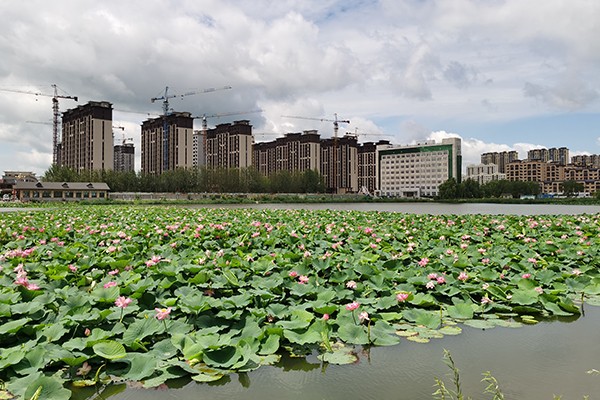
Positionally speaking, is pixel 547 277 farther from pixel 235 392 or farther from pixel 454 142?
pixel 454 142

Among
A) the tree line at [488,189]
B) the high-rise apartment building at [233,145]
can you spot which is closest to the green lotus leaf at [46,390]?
the tree line at [488,189]

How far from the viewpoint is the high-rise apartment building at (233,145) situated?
113 meters

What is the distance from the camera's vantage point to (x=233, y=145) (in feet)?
373

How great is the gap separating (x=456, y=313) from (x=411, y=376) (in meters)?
1.27

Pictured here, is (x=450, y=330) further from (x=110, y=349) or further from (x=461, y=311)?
(x=110, y=349)

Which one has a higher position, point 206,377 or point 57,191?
point 57,191

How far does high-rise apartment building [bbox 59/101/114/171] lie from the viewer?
294ft

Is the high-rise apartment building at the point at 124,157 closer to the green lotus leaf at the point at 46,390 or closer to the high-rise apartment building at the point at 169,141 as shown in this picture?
the high-rise apartment building at the point at 169,141

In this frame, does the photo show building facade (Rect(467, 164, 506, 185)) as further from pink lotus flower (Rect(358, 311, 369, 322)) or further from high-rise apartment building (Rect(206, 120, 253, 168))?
pink lotus flower (Rect(358, 311, 369, 322))

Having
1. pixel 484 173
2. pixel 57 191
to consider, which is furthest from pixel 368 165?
pixel 57 191

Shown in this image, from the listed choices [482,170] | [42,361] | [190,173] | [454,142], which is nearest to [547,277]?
[42,361]

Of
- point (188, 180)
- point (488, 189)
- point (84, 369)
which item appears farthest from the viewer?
point (488, 189)

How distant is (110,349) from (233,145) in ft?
372

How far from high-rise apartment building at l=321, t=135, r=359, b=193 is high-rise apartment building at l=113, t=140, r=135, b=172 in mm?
70584
